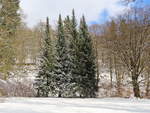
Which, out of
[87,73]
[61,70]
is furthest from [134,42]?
[61,70]

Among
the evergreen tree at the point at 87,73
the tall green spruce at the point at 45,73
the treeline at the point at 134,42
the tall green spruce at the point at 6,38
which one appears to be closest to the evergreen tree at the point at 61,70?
the tall green spruce at the point at 45,73

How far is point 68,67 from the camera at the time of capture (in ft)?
87.2

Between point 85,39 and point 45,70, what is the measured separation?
231 inches

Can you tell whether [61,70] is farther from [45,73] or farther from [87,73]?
[87,73]

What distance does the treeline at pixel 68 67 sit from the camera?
83.2ft

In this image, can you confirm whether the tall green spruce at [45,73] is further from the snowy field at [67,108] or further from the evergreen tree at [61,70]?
the snowy field at [67,108]

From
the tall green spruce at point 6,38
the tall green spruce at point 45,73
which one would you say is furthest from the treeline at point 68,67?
the tall green spruce at point 6,38

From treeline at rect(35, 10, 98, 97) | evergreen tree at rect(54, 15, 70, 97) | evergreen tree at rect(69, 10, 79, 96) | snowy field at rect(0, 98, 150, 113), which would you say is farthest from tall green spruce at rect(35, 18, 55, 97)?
snowy field at rect(0, 98, 150, 113)

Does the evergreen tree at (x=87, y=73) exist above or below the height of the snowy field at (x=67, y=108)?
above

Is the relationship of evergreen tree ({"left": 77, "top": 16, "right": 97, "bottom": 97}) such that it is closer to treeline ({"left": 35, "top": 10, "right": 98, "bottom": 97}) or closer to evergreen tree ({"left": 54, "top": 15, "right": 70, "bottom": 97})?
treeline ({"left": 35, "top": 10, "right": 98, "bottom": 97})

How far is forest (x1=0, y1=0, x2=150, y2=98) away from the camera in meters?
19.5

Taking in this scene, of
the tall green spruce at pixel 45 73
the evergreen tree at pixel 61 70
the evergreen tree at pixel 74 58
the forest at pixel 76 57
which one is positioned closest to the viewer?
the forest at pixel 76 57

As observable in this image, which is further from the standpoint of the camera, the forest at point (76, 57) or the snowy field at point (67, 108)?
the forest at point (76, 57)

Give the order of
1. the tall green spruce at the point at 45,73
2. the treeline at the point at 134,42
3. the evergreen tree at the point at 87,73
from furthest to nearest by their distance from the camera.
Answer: the tall green spruce at the point at 45,73 < the evergreen tree at the point at 87,73 < the treeline at the point at 134,42
